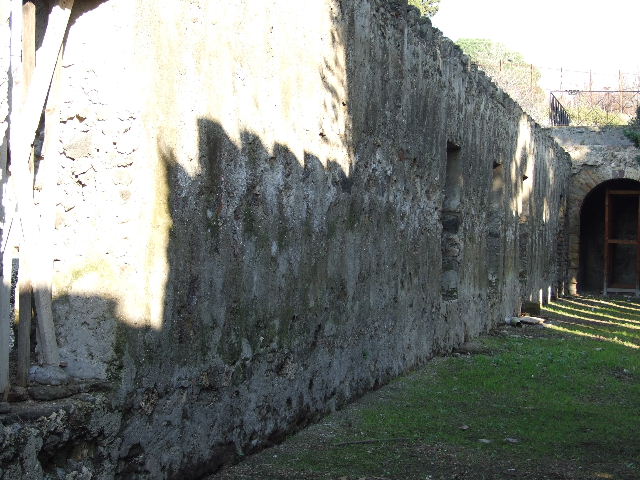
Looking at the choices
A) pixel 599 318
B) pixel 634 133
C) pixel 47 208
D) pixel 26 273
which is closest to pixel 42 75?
pixel 47 208

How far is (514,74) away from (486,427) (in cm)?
3340

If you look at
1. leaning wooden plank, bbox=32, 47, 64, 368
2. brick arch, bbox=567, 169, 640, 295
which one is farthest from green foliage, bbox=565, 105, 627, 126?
leaning wooden plank, bbox=32, 47, 64, 368

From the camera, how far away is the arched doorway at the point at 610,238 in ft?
74.1

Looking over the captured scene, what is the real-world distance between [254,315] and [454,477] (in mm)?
1264

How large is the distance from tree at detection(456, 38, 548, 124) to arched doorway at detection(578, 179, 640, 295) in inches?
233

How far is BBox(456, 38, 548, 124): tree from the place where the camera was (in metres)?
32.2

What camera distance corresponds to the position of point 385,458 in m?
4.64

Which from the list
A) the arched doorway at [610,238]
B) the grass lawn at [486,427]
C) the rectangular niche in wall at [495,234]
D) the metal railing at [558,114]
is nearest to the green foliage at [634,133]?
the arched doorway at [610,238]

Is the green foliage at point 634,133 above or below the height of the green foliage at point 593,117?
below

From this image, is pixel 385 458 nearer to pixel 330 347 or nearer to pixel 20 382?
pixel 330 347

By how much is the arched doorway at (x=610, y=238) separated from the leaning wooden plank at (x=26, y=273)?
20.2 meters

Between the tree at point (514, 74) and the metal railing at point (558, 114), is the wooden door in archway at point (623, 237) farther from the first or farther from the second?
the tree at point (514, 74)

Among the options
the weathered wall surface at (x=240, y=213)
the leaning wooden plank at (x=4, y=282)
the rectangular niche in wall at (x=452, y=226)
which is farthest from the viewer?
the rectangular niche in wall at (x=452, y=226)

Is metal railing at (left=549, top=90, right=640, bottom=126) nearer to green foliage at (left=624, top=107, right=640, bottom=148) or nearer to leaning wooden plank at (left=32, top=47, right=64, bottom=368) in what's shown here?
green foliage at (left=624, top=107, right=640, bottom=148)
